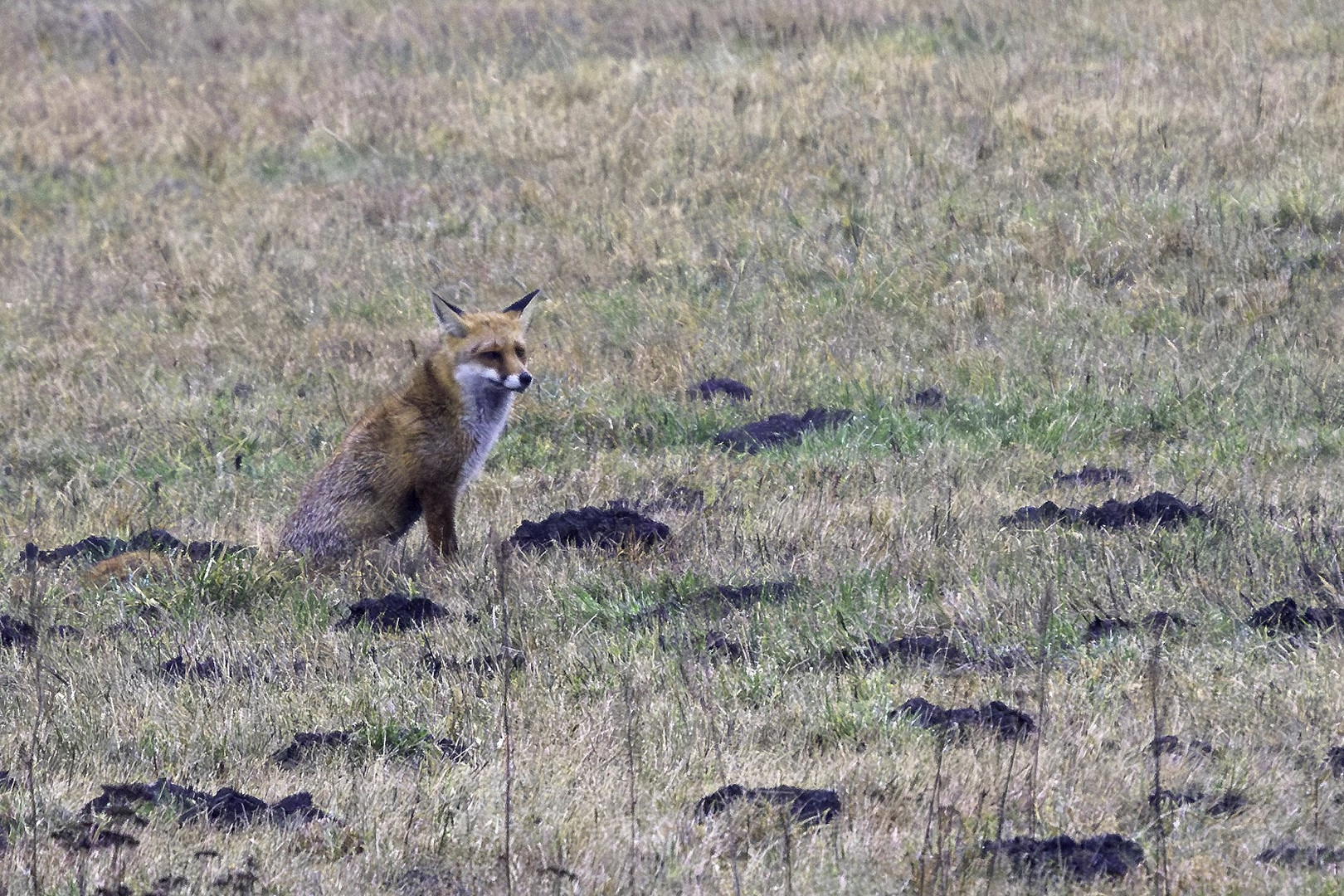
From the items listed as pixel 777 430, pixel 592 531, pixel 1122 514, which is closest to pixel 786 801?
pixel 592 531

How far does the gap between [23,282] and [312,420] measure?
5671 millimetres

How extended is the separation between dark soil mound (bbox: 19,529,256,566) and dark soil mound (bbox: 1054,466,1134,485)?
172 inches

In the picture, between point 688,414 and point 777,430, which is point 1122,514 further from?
point 688,414

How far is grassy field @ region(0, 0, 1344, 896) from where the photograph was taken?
4.48 meters

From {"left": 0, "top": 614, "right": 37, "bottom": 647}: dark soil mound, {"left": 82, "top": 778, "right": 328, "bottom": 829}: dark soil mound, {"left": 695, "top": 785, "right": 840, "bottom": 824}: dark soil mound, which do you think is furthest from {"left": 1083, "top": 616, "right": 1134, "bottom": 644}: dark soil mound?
{"left": 0, "top": 614, "right": 37, "bottom": 647}: dark soil mound

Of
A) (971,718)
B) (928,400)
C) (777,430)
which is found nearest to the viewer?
(971,718)

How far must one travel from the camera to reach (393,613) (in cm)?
664

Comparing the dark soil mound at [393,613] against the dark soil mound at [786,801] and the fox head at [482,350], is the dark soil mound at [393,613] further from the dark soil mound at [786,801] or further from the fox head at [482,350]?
the dark soil mound at [786,801]

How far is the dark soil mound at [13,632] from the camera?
654 cm

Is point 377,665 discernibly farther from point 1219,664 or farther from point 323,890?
point 1219,664

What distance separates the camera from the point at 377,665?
5969 mm

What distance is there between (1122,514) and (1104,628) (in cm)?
156

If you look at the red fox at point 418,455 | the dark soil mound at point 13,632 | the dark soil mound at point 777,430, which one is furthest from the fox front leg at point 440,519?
the dark soil mound at point 777,430

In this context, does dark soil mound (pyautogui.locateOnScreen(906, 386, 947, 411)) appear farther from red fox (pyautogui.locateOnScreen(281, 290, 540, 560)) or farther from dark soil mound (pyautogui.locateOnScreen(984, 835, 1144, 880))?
dark soil mound (pyautogui.locateOnScreen(984, 835, 1144, 880))
